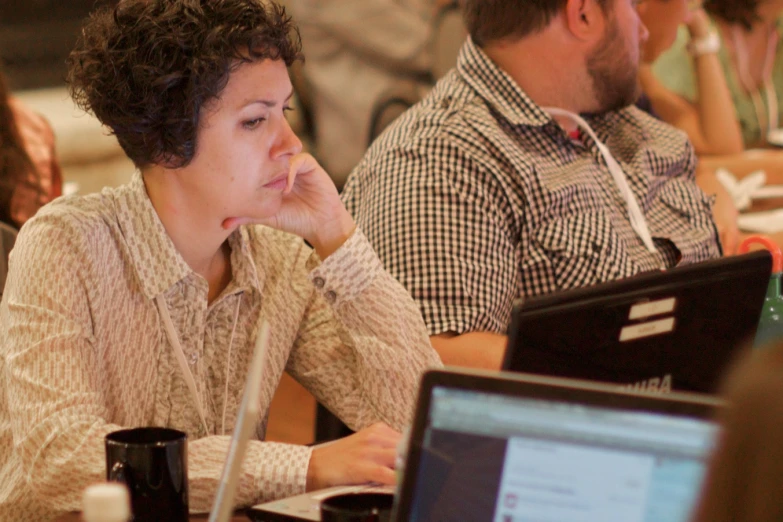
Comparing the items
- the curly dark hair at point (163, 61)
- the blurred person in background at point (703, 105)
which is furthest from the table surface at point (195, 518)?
the blurred person in background at point (703, 105)

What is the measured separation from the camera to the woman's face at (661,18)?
263 centimetres

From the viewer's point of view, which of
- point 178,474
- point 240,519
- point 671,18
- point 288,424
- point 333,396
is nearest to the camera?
point 178,474

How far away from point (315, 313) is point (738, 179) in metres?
1.82

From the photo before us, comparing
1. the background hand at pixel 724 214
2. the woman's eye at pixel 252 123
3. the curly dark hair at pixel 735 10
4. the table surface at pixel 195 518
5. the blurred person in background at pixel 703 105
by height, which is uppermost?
the curly dark hair at pixel 735 10

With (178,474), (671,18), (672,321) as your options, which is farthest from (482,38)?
(178,474)

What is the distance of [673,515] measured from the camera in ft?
2.65

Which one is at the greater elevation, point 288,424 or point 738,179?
point 738,179

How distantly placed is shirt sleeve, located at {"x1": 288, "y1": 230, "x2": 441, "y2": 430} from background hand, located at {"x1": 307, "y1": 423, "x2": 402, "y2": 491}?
22cm

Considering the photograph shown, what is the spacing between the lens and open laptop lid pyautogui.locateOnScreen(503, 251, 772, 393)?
3.52 ft

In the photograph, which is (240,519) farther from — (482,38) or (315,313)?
(482,38)

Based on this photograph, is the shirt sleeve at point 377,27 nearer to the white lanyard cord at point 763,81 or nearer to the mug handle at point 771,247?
the white lanyard cord at point 763,81

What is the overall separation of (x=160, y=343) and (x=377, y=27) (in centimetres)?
280

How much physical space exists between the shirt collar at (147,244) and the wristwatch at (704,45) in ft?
7.87

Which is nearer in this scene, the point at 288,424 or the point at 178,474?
the point at 178,474
